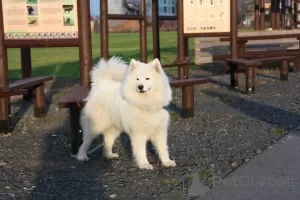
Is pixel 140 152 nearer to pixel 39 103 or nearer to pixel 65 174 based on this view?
pixel 65 174

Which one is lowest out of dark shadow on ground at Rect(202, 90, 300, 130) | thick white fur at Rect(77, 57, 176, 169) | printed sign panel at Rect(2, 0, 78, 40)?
dark shadow on ground at Rect(202, 90, 300, 130)

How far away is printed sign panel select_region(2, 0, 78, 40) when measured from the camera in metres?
7.21

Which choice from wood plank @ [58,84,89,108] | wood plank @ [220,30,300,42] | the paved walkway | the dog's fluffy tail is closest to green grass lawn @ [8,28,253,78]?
wood plank @ [220,30,300,42]

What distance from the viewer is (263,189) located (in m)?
4.60

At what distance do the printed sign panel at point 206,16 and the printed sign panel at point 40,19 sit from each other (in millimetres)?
4585

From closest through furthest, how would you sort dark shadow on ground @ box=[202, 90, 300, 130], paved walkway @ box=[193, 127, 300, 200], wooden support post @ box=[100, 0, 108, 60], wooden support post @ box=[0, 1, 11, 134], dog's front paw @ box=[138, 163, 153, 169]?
paved walkway @ box=[193, 127, 300, 200]
dog's front paw @ box=[138, 163, 153, 169]
wooden support post @ box=[0, 1, 11, 134]
dark shadow on ground @ box=[202, 90, 300, 130]
wooden support post @ box=[100, 0, 108, 60]

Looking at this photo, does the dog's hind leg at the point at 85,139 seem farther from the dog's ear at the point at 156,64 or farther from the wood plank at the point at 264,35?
the wood plank at the point at 264,35

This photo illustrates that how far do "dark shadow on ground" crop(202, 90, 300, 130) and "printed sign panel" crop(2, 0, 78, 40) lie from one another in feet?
10.5

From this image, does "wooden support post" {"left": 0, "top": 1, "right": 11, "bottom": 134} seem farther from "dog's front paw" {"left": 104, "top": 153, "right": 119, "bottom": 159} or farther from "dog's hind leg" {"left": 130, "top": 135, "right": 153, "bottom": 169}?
"dog's hind leg" {"left": 130, "top": 135, "right": 153, "bottom": 169}

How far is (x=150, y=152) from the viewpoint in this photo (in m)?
6.38

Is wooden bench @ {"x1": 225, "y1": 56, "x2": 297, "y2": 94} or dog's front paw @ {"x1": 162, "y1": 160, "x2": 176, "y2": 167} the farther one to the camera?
wooden bench @ {"x1": 225, "y1": 56, "x2": 297, "y2": 94}

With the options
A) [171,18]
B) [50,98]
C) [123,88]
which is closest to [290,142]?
[123,88]

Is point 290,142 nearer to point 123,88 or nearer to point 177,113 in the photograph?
point 123,88

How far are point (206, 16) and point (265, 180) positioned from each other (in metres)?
7.09
